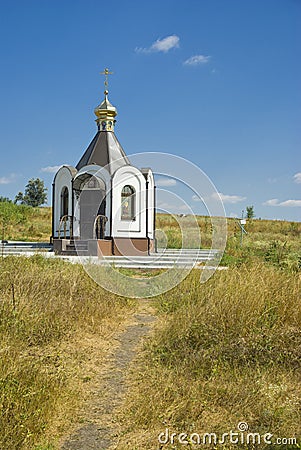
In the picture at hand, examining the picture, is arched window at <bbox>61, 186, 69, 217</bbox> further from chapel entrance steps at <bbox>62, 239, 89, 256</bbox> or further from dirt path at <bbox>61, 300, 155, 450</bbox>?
dirt path at <bbox>61, 300, 155, 450</bbox>

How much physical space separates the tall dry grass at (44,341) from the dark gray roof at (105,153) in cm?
993

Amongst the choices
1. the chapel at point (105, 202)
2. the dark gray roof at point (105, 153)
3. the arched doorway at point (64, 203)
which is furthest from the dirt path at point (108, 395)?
the arched doorway at point (64, 203)

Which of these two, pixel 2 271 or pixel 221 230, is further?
pixel 221 230

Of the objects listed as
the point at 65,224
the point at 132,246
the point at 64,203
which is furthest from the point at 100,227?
the point at 64,203

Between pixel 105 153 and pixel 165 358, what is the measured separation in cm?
1463

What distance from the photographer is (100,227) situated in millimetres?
17750

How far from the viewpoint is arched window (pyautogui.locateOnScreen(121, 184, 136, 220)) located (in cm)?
1823

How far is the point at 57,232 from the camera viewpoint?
19406 mm

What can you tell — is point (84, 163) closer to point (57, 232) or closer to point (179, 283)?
point (57, 232)

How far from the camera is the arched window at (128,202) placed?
1823 cm

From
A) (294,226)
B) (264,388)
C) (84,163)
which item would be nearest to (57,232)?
(84,163)

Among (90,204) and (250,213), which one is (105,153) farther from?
(250,213)

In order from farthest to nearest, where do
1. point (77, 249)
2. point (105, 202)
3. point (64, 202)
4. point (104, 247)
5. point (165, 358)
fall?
point (64, 202)
point (105, 202)
point (104, 247)
point (77, 249)
point (165, 358)

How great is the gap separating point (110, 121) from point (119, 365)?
52.3 ft
